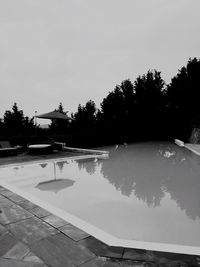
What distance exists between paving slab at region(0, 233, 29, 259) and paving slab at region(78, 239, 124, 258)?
904 mm

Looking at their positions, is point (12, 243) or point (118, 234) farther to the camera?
point (118, 234)

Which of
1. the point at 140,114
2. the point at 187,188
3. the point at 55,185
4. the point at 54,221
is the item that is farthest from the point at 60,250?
the point at 140,114

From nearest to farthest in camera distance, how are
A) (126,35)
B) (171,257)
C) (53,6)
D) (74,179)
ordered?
(171,257) < (74,179) < (53,6) < (126,35)

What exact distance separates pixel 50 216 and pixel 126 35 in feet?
45.1

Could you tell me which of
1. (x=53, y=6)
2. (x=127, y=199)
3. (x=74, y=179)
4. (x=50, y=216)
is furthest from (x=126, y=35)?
(x=50, y=216)

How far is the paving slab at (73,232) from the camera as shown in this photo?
150 inches

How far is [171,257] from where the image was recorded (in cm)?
318

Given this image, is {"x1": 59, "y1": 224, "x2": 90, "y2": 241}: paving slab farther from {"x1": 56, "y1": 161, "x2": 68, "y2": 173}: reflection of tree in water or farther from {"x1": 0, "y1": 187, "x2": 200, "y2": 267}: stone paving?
{"x1": 56, "y1": 161, "x2": 68, "y2": 173}: reflection of tree in water

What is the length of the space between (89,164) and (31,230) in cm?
817

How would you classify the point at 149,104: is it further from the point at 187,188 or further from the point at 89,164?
the point at 187,188

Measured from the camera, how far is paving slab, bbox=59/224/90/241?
3.80m

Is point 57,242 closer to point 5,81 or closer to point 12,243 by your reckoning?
point 12,243

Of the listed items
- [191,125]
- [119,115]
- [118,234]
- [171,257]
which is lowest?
[118,234]

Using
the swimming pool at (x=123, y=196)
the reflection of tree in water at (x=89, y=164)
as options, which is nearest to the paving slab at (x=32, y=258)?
the swimming pool at (x=123, y=196)
